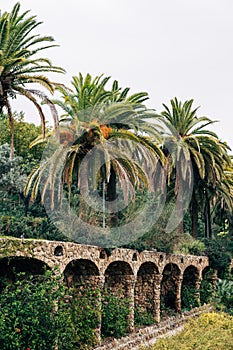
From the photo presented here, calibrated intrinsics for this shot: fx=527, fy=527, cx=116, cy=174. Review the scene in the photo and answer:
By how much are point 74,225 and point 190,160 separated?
34.7ft

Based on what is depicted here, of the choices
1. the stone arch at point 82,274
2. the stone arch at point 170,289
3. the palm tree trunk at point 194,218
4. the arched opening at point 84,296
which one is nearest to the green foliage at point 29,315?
the arched opening at point 84,296

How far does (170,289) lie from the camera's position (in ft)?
93.8

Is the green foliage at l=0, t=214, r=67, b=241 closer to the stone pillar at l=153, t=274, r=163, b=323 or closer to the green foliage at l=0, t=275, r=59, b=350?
the green foliage at l=0, t=275, r=59, b=350

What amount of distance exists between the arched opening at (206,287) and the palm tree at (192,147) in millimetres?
4934

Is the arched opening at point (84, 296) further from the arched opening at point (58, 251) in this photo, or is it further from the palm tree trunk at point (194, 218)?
the palm tree trunk at point (194, 218)

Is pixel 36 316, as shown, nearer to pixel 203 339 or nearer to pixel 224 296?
pixel 203 339

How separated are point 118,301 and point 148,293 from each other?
455cm

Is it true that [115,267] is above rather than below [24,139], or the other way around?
below

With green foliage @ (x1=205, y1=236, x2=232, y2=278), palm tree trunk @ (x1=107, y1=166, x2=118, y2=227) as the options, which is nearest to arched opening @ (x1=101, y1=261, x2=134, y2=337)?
palm tree trunk @ (x1=107, y1=166, x2=118, y2=227)

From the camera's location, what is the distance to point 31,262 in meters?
16.1

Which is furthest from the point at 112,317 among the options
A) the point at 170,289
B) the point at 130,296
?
the point at 170,289

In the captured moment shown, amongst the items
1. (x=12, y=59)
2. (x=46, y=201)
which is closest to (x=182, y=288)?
(x=46, y=201)

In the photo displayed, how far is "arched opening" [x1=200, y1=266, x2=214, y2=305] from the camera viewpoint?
30.8 metres

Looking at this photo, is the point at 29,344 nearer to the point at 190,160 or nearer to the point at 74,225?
the point at 74,225
